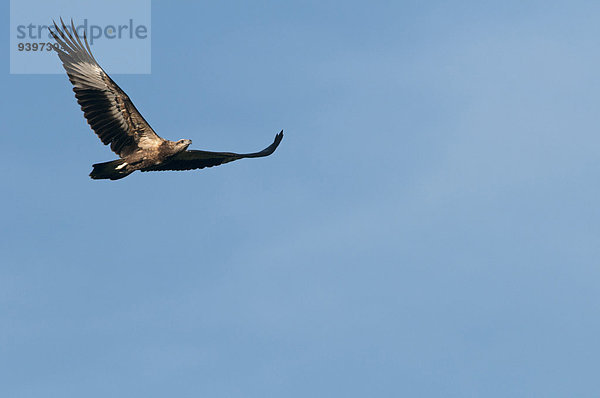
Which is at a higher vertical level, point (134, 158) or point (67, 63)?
point (67, 63)

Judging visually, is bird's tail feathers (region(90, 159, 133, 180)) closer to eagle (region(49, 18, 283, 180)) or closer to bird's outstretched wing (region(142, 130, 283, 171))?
eagle (region(49, 18, 283, 180))

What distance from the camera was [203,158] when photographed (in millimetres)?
32938

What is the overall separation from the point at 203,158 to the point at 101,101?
4.61 metres

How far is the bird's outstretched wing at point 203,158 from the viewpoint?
107ft

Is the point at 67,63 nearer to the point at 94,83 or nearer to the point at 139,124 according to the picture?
the point at 94,83

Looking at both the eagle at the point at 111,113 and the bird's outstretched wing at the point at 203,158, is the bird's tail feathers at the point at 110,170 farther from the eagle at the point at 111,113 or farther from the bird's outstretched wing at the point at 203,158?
the bird's outstretched wing at the point at 203,158

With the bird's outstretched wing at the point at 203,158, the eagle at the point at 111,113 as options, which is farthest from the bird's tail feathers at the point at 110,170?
the bird's outstretched wing at the point at 203,158

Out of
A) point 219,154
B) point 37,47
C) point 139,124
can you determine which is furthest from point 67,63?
point 219,154

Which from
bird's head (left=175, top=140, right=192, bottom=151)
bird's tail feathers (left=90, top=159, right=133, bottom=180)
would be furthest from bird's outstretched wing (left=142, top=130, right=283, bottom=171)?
bird's tail feathers (left=90, top=159, right=133, bottom=180)

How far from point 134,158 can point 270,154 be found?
17.2 ft

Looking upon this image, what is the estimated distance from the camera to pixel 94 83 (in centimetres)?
3011

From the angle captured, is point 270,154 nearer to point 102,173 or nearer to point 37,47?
point 102,173

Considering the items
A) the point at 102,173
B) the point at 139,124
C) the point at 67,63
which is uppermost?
the point at 67,63

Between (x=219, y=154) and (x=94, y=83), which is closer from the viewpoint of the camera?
(x=94, y=83)
